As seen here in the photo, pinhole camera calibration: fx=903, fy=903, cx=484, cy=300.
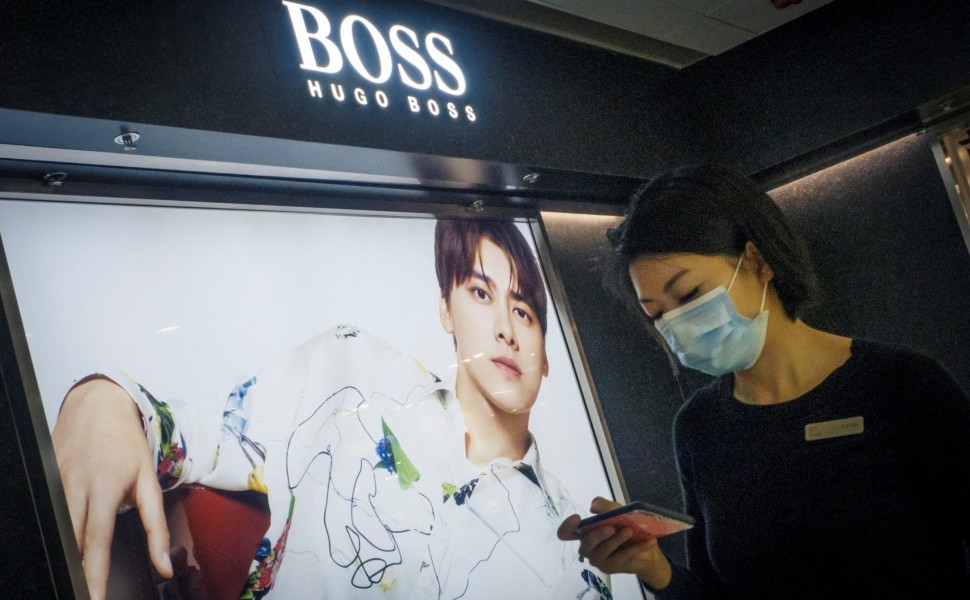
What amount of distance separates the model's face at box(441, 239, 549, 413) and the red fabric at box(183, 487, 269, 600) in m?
0.96

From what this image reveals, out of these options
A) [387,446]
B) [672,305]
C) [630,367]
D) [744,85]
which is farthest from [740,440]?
[744,85]

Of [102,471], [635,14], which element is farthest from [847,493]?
[635,14]

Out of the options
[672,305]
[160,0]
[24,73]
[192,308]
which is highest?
[160,0]

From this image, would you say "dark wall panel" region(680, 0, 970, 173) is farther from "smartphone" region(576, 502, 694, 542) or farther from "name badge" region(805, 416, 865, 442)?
"smartphone" region(576, 502, 694, 542)

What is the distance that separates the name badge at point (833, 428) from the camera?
1623 mm

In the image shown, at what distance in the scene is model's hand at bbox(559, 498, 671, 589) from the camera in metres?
1.71

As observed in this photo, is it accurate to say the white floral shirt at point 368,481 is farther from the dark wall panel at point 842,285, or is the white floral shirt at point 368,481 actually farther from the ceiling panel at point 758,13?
the ceiling panel at point 758,13

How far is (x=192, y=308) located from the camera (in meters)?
2.53

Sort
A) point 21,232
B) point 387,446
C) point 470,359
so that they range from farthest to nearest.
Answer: point 470,359 → point 387,446 → point 21,232

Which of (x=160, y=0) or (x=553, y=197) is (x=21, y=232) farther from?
(x=553, y=197)

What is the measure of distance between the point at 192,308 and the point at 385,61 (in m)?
1.06

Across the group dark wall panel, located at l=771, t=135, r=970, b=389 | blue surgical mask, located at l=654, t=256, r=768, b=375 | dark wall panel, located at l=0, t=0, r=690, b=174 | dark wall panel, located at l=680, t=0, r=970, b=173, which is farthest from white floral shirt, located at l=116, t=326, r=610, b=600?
dark wall panel, located at l=680, t=0, r=970, b=173

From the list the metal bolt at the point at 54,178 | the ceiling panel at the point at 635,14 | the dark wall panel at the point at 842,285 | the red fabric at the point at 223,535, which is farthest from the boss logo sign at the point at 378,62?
the red fabric at the point at 223,535

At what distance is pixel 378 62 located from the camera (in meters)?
2.98
